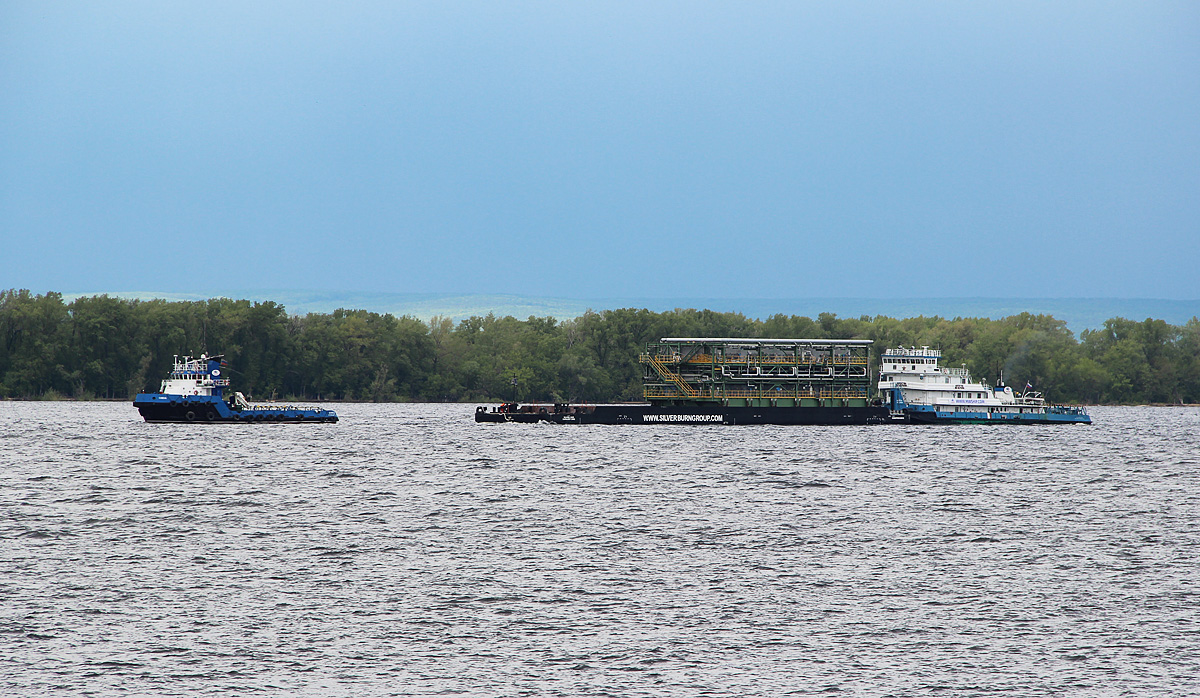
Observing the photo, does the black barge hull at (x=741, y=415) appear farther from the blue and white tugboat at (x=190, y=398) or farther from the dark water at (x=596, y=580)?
the dark water at (x=596, y=580)

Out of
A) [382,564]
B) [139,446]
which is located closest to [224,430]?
[139,446]

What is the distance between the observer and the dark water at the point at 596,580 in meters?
26.1

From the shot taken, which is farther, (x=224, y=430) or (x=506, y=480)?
(x=224, y=430)

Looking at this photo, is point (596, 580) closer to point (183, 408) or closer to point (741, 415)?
point (741, 415)

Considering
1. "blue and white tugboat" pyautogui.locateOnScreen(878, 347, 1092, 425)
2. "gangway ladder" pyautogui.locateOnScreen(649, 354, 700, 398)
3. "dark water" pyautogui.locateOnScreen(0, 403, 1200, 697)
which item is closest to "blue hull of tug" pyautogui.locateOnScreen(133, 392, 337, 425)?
"dark water" pyautogui.locateOnScreen(0, 403, 1200, 697)

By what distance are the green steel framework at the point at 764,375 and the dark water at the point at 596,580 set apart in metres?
41.0

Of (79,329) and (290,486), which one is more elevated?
(79,329)

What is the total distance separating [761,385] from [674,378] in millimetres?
9135

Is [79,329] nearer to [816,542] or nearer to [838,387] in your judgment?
[838,387]

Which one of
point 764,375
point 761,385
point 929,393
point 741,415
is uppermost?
point 764,375

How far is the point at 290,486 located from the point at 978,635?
44.3 m

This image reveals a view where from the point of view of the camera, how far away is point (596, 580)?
3672cm

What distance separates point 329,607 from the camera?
3259cm

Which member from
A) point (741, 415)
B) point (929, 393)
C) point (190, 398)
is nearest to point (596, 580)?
point (741, 415)
